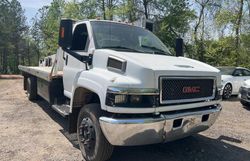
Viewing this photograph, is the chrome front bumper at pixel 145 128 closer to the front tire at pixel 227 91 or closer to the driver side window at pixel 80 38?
the driver side window at pixel 80 38

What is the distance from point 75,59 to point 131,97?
2115 millimetres

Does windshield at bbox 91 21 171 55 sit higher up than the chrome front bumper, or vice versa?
windshield at bbox 91 21 171 55

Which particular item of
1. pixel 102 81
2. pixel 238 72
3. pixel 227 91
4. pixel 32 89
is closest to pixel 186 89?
pixel 102 81

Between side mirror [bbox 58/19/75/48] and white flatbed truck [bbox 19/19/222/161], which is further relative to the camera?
side mirror [bbox 58/19/75/48]

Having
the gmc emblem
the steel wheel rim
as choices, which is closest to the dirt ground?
the steel wheel rim

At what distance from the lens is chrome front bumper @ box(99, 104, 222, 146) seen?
13.6 ft

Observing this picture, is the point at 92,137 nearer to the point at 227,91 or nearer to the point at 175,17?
the point at 227,91

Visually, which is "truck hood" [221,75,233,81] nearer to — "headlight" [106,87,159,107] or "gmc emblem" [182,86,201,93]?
"gmc emblem" [182,86,201,93]

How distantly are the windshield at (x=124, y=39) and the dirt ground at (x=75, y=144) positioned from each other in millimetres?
1822

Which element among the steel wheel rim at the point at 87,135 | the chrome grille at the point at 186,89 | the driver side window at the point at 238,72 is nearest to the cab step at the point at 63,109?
the steel wheel rim at the point at 87,135

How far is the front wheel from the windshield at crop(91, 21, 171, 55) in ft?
3.85

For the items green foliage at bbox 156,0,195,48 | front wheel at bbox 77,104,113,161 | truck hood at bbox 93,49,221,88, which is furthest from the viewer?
green foliage at bbox 156,0,195,48

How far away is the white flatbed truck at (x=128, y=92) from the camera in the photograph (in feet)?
13.8

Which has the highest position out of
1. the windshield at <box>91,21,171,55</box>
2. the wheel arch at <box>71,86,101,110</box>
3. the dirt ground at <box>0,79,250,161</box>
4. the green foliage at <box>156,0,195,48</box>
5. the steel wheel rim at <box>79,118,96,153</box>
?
the green foliage at <box>156,0,195,48</box>
